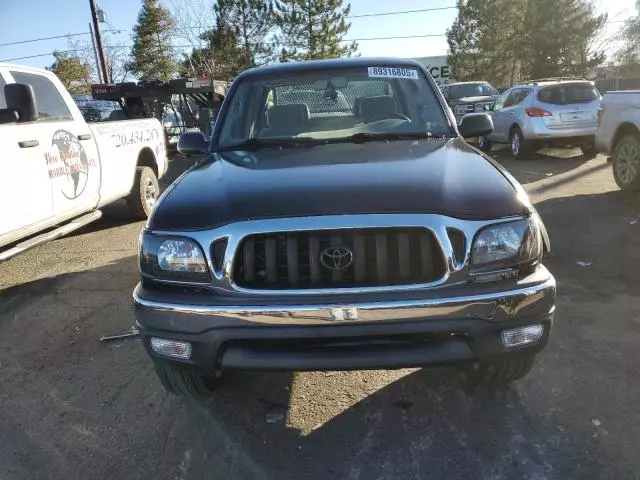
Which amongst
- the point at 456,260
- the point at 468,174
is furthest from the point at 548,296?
the point at 468,174

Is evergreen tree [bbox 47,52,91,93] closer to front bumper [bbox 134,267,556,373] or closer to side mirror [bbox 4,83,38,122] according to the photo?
side mirror [bbox 4,83,38,122]

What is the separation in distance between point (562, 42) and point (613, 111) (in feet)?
131

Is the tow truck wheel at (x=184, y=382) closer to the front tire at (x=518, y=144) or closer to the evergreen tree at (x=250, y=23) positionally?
the front tire at (x=518, y=144)

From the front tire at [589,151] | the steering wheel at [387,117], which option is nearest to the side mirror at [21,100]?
the steering wheel at [387,117]

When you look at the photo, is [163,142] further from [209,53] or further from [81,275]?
[209,53]

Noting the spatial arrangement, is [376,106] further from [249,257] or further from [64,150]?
[64,150]

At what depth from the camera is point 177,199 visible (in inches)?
102

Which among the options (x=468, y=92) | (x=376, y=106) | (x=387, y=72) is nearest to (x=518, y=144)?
(x=468, y=92)

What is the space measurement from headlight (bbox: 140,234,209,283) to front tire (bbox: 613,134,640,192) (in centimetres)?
670

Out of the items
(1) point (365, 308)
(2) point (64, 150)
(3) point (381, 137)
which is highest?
(3) point (381, 137)

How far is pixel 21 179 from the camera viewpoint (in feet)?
15.5

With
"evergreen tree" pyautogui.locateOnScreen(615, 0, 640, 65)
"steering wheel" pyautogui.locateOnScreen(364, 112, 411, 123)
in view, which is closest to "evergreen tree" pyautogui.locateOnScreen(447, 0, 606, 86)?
"evergreen tree" pyautogui.locateOnScreen(615, 0, 640, 65)

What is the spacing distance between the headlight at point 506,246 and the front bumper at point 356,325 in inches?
3.2

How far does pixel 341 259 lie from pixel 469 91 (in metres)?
18.9
